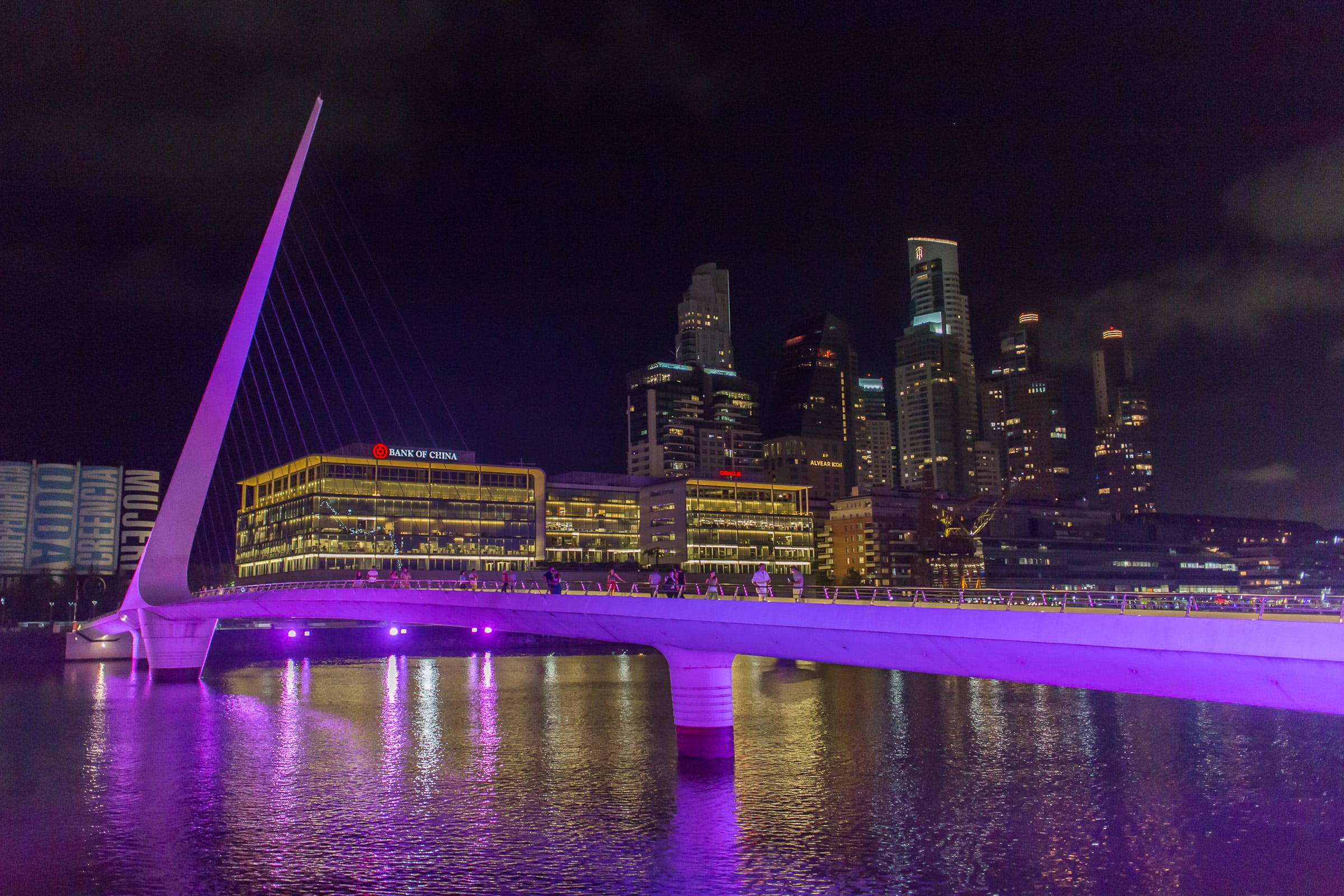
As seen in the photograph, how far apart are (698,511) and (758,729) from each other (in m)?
100

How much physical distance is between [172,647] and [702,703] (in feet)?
154

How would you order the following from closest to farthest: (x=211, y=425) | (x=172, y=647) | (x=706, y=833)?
(x=706, y=833), (x=211, y=425), (x=172, y=647)

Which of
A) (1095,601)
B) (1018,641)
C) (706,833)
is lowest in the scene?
(706,833)

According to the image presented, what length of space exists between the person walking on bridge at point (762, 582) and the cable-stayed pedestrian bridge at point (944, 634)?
81 centimetres

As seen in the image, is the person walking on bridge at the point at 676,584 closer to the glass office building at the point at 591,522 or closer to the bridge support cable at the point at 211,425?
the bridge support cable at the point at 211,425

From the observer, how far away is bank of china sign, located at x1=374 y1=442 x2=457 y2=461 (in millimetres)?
112188

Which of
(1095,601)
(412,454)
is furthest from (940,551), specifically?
(1095,601)

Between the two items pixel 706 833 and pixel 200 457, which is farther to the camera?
pixel 200 457

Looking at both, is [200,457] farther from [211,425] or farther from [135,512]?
[135,512]

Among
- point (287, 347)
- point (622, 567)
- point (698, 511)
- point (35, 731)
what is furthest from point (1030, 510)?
point (35, 731)

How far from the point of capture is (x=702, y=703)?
1243 inches

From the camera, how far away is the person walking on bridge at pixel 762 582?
26188mm

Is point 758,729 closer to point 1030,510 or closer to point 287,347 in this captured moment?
point 287,347

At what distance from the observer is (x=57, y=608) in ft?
354
